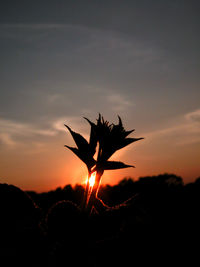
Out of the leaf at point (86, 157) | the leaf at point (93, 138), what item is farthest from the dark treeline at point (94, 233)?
the leaf at point (93, 138)

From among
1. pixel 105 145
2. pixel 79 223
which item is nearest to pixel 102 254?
pixel 79 223

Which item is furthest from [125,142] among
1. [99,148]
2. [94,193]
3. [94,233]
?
[94,233]

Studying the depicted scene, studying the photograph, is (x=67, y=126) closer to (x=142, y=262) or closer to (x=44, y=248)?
(x=44, y=248)

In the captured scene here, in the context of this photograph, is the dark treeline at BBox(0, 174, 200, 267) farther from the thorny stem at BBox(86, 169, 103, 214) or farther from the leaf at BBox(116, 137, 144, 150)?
the leaf at BBox(116, 137, 144, 150)

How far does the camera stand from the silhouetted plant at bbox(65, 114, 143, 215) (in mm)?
1641

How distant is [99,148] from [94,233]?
657 mm

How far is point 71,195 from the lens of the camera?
366cm

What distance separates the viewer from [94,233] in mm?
1566

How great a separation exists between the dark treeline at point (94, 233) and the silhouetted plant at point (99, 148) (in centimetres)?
20

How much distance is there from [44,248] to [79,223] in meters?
0.32

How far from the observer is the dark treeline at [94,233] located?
125 centimetres

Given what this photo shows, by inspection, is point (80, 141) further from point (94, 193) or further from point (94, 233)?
point (94, 233)

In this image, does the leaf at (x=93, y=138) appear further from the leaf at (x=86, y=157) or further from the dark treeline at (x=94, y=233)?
the dark treeline at (x=94, y=233)

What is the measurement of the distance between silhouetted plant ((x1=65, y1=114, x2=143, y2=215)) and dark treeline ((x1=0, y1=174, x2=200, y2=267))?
0.20 meters
